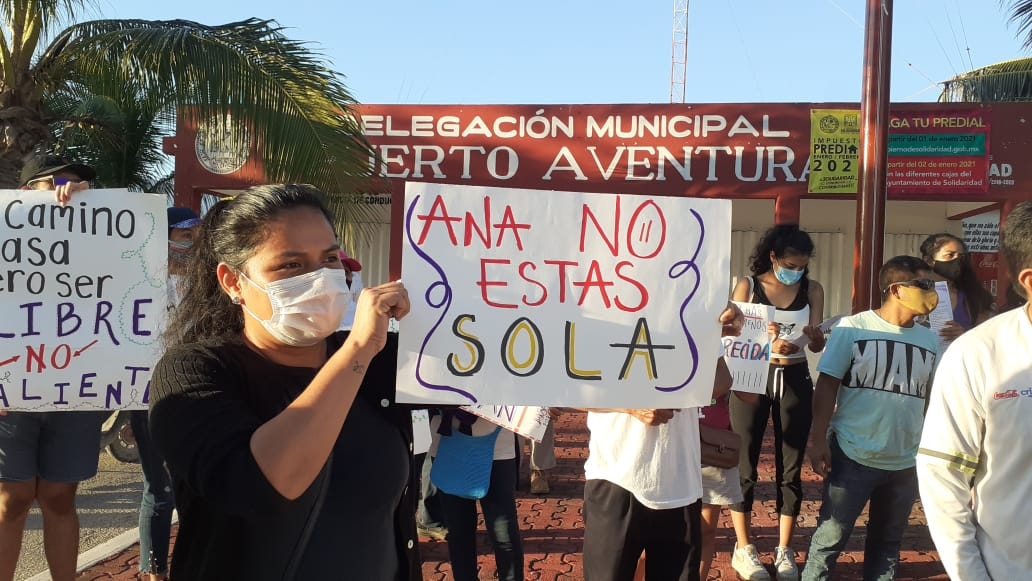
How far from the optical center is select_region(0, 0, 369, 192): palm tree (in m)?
5.66

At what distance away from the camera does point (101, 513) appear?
202 inches

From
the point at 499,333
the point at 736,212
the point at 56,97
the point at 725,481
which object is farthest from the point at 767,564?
the point at 736,212

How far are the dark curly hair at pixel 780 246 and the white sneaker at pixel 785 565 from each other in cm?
165

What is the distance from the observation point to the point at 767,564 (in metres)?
4.38

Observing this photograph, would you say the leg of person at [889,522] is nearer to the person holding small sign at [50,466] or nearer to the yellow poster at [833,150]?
the person holding small sign at [50,466]

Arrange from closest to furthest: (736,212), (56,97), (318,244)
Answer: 1. (318,244)
2. (56,97)
3. (736,212)

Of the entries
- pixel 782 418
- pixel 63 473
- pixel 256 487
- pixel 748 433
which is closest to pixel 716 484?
pixel 748 433

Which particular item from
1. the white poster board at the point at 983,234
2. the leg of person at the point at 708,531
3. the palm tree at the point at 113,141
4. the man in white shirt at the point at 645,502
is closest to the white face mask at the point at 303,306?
the man in white shirt at the point at 645,502

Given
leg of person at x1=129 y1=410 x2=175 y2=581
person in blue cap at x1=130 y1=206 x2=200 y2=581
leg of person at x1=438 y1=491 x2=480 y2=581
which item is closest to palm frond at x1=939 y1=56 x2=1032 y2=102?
leg of person at x1=438 y1=491 x2=480 y2=581

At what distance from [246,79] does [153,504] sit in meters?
3.55

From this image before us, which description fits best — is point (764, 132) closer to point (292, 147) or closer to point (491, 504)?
point (292, 147)

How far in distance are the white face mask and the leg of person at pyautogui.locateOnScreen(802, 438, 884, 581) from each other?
2.94 meters

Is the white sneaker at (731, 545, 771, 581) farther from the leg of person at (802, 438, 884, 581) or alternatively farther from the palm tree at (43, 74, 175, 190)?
the palm tree at (43, 74, 175, 190)

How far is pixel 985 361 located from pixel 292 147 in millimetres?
5232
